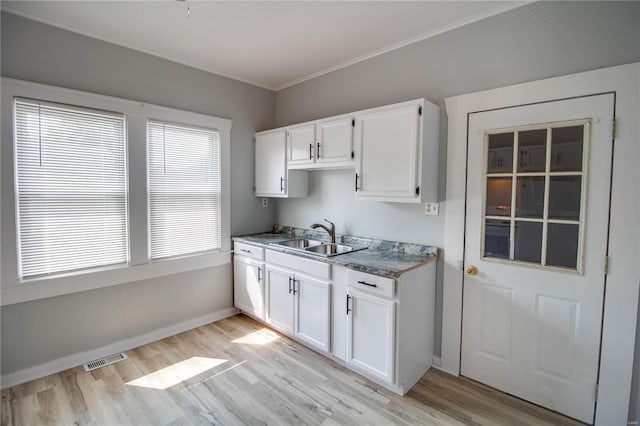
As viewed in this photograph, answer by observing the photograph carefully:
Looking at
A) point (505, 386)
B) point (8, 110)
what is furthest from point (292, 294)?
point (8, 110)

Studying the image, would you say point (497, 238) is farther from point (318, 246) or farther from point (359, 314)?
point (318, 246)

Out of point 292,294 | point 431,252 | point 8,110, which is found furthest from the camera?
point 292,294

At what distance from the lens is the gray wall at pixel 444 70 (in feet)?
6.01

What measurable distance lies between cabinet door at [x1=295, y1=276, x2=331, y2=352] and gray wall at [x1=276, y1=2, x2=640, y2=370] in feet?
2.41

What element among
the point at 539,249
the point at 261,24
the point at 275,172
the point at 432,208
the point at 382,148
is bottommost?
the point at 539,249

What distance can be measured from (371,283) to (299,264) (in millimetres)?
770

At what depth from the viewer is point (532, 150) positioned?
2.04 metres

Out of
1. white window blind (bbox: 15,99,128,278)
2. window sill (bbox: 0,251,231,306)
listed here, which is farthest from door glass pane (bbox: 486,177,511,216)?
white window blind (bbox: 15,99,128,278)

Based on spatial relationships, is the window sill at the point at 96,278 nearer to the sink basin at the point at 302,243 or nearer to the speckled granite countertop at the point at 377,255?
the speckled granite countertop at the point at 377,255

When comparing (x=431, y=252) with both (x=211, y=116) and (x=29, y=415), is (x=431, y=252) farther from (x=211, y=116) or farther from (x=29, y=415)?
(x=29, y=415)

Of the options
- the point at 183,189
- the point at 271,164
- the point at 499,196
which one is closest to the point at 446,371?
the point at 499,196

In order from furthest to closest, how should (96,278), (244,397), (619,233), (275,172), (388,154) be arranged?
(275,172)
(96,278)
(388,154)
(244,397)
(619,233)

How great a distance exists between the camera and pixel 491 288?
2232 millimetres

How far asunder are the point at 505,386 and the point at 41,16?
431cm
